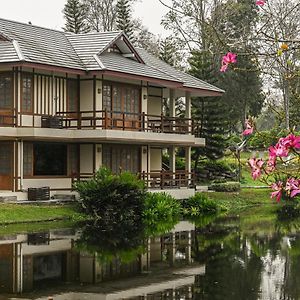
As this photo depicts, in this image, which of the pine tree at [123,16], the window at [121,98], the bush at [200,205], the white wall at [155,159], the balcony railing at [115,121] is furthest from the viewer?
the pine tree at [123,16]

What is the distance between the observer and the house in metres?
28.9

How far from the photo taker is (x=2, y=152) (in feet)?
95.7

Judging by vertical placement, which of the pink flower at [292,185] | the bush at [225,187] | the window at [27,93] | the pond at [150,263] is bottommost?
the pond at [150,263]

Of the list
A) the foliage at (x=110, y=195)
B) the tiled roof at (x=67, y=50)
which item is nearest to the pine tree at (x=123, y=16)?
the tiled roof at (x=67, y=50)

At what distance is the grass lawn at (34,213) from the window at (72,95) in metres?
5.69

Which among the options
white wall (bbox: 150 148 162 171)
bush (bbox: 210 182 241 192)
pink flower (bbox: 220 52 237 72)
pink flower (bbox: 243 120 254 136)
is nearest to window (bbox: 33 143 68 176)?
white wall (bbox: 150 148 162 171)

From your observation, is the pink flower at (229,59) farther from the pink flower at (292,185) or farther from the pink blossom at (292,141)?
the pink flower at (292,185)

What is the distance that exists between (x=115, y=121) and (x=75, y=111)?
7.28 feet

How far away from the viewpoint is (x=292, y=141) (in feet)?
17.5

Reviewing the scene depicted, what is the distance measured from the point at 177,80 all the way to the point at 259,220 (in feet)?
30.9

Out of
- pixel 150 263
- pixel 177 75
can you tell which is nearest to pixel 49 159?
pixel 177 75

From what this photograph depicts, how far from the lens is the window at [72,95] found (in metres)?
31.4

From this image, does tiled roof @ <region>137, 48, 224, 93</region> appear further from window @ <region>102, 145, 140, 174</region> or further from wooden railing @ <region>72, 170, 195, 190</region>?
window @ <region>102, 145, 140, 174</region>

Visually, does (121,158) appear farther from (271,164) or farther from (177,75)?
(271,164)
